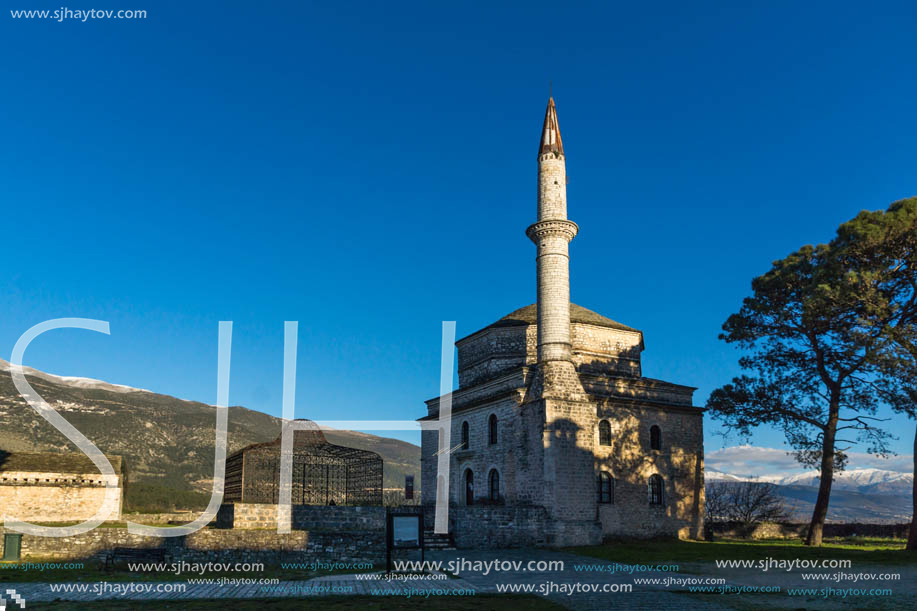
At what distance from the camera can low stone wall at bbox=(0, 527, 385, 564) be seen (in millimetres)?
17484

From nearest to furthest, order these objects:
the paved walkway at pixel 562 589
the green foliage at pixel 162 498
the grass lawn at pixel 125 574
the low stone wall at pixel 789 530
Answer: the paved walkway at pixel 562 589 → the grass lawn at pixel 125 574 → the low stone wall at pixel 789 530 → the green foliage at pixel 162 498

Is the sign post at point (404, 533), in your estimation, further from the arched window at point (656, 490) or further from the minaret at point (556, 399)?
the arched window at point (656, 490)

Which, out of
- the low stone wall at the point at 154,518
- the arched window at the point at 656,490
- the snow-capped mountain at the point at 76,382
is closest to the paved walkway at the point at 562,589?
the arched window at the point at 656,490

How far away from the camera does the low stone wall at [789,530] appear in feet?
101

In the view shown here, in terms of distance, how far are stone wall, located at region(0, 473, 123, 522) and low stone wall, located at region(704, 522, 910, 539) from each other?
25.8 m

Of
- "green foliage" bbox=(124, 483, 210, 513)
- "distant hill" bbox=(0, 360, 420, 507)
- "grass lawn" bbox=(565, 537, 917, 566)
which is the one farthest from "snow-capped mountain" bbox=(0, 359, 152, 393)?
"grass lawn" bbox=(565, 537, 917, 566)

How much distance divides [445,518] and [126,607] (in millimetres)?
14312

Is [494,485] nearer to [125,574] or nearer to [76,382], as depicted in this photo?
[125,574]

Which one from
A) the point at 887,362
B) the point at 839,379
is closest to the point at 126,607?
the point at 887,362

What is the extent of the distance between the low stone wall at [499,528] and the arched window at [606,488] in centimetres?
500

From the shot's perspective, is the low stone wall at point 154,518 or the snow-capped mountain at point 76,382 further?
the snow-capped mountain at point 76,382

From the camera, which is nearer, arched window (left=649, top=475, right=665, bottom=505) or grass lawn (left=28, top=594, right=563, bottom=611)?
grass lawn (left=28, top=594, right=563, bottom=611)

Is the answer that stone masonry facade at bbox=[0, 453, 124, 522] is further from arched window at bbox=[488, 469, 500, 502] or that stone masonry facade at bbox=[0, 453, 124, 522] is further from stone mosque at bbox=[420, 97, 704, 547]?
arched window at bbox=[488, 469, 500, 502]

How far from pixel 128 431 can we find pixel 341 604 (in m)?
84.2
